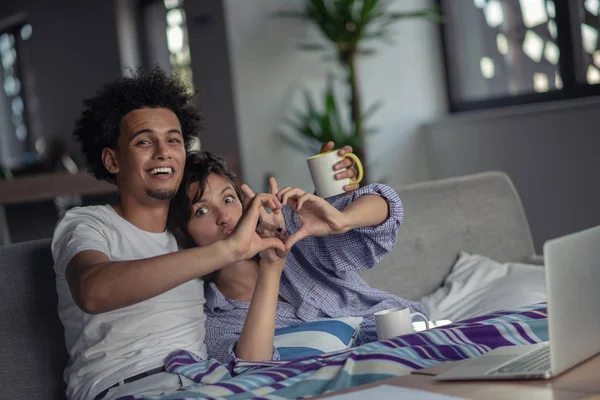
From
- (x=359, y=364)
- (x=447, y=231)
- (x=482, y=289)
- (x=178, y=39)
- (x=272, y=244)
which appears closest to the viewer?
(x=359, y=364)

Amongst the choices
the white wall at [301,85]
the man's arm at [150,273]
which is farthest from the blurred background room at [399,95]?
the man's arm at [150,273]

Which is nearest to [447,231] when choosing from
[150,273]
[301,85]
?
[150,273]

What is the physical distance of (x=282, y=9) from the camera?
5.51 metres

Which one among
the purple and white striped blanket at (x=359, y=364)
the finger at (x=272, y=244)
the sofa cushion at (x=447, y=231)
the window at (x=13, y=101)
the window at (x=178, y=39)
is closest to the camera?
the purple and white striped blanket at (x=359, y=364)

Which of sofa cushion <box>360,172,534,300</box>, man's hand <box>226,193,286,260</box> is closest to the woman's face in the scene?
man's hand <box>226,193,286,260</box>

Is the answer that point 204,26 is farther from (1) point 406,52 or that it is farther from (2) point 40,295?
(2) point 40,295

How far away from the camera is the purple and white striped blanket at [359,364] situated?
143cm

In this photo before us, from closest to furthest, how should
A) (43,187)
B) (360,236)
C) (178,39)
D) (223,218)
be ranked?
(223,218), (360,236), (43,187), (178,39)

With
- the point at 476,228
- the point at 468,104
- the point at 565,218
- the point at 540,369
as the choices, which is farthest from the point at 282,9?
the point at 540,369

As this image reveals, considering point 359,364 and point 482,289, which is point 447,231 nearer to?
point 482,289

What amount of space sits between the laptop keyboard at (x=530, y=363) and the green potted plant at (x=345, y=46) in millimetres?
3742

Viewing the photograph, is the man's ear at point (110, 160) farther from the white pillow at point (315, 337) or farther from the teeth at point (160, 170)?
the white pillow at point (315, 337)

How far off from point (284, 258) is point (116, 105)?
56 cm

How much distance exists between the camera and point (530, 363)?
1.19 m
